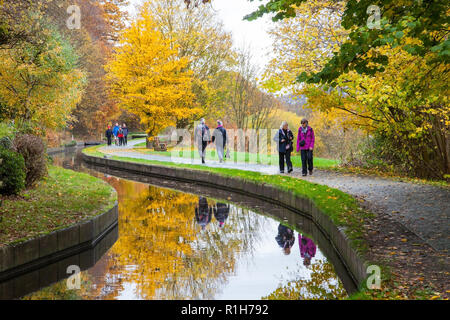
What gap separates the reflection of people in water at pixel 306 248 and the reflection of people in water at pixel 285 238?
0.59ft

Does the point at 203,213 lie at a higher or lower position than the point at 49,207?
lower

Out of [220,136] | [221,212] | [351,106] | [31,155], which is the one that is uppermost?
[351,106]

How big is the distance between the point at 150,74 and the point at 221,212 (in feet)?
62.1

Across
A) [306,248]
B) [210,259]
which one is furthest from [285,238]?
[210,259]

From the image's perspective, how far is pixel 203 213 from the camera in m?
12.3

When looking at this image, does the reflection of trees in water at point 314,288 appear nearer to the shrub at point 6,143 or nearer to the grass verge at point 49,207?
the grass verge at point 49,207

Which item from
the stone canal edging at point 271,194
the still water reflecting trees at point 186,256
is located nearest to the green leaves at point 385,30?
the stone canal edging at point 271,194

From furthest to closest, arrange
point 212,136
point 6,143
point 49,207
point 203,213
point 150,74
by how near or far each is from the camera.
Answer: point 150,74 → point 212,136 → point 203,213 → point 6,143 → point 49,207

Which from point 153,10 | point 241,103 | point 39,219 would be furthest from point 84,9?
point 39,219

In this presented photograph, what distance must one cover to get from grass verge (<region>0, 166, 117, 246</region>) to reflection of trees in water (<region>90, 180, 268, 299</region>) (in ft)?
2.67

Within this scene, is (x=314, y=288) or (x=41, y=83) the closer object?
(x=314, y=288)

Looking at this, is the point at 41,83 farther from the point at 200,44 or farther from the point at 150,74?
the point at 200,44

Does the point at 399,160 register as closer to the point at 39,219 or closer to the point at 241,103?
the point at 241,103
